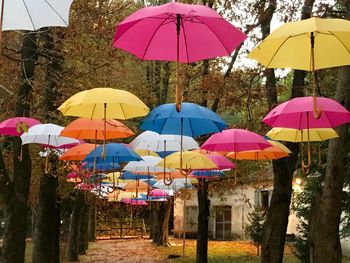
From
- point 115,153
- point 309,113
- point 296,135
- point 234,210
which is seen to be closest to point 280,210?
point 296,135

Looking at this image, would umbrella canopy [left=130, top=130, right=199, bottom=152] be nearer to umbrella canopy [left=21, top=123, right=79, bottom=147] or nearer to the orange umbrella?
the orange umbrella

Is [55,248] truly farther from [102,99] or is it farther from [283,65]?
[283,65]

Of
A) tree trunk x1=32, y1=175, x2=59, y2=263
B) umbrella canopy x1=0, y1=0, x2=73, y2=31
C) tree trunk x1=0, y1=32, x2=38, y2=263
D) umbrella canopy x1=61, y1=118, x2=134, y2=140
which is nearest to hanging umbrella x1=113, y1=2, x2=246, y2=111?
umbrella canopy x1=0, y1=0, x2=73, y2=31

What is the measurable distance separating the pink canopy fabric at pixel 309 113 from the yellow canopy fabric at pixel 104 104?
2.10 meters

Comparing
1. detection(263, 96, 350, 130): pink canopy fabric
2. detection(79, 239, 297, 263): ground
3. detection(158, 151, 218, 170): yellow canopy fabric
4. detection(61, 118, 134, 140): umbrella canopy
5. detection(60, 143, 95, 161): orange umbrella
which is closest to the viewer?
detection(263, 96, 350, 130): pink canopy fabric

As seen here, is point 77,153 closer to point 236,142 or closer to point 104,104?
point 104,104

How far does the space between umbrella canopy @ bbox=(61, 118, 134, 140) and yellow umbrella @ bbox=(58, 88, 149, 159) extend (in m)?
0.48

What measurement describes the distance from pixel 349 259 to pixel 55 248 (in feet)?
41.8

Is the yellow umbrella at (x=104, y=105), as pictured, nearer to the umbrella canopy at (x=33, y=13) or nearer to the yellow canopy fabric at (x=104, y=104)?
the yellow canopy fabric at (x=104, y=104)

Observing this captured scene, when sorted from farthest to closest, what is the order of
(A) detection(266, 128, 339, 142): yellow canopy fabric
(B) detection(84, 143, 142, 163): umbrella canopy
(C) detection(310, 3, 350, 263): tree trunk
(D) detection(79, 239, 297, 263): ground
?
(D) detection(79, 239, 297, 263): ground
(B) detection(84, 143, 142, 163): umbrella canopy
(A) detection(266, 128, 339, 142): yellow canopy fabric
(C) detection(310, 3, 350, 263): tree trunk

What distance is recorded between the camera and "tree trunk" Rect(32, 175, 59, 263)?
481 inches

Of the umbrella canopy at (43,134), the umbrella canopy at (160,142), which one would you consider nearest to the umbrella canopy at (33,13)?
the umbrella canopy at (43,134)

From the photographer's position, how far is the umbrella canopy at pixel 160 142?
475 inches

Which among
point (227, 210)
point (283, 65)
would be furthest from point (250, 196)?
point (283, 65)
